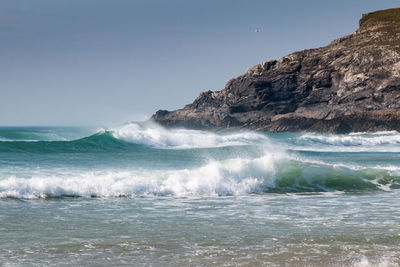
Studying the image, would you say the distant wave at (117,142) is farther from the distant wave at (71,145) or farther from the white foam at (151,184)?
the white foam at (151,184)

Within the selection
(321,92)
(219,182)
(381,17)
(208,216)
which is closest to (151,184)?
(219,182)

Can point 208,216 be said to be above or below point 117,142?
Result: below

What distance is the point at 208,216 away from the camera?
9.85 m

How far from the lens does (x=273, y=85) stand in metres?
93.0

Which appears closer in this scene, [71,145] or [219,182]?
[219,182]

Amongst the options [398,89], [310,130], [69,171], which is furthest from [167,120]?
[69,171]

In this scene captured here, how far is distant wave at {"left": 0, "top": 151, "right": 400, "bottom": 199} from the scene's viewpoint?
1291 cm

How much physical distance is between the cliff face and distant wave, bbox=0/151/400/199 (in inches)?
2065

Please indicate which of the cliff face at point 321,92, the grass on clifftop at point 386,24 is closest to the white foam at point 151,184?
the cliff face at point 321,92

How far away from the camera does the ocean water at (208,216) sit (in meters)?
6.93

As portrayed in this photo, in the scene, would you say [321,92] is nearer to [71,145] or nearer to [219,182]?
[71,145]

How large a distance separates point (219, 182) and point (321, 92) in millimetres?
76050

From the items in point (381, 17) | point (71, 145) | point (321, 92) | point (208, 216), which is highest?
point (381, 17)

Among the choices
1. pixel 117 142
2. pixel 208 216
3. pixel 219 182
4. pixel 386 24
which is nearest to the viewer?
pixel 208 216
